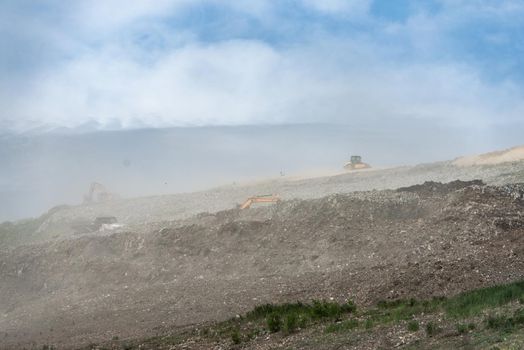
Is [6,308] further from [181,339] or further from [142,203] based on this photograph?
[142,203]

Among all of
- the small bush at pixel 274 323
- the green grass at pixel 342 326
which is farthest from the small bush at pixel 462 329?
the small bush at pixel 274 323

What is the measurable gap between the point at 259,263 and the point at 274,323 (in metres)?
9.06

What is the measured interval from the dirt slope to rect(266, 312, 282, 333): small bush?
2.65 metres

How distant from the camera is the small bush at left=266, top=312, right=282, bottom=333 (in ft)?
48.4

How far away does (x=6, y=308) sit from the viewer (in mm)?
27391

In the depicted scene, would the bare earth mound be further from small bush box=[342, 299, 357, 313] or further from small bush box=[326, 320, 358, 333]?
small bush box=[326, 320, 358, 333]

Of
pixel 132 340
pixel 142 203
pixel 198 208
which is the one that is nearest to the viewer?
pixel 132 340

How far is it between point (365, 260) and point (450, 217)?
3.61m

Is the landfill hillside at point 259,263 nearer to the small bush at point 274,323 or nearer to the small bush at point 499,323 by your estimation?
the small bush at point 274,323

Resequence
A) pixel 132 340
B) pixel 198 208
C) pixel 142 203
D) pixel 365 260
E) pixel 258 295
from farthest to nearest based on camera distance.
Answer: pixel 142 203, pixel 198 208, pixel 365 260, pixel 258 295, pixel 132 340

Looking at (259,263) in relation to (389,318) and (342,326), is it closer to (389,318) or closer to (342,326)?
(342,326)

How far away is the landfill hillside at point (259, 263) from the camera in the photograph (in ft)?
58.7

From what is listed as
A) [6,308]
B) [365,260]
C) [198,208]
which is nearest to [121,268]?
[6,308]

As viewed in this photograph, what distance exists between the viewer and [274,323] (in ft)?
48.9
